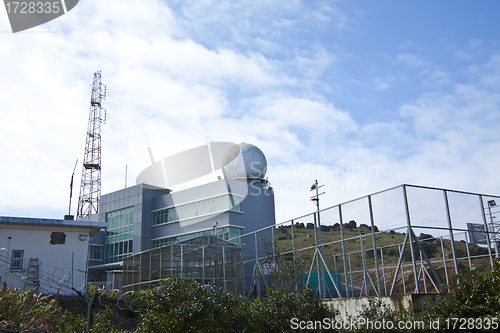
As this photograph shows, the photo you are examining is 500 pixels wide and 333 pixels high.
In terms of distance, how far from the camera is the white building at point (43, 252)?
21.6m

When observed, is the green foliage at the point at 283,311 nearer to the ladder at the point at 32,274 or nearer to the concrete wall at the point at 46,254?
the concrete wall at the point at 46,254

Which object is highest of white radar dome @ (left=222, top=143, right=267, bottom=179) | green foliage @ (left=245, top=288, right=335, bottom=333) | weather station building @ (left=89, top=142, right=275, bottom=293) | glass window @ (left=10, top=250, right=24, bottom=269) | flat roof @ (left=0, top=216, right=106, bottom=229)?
white radar dome @ (left=222, top=143, right=267, bottom=179)

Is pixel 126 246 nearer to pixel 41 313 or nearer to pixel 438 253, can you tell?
pixel 438 253

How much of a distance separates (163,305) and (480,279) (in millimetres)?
6642

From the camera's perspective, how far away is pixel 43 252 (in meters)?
22.7

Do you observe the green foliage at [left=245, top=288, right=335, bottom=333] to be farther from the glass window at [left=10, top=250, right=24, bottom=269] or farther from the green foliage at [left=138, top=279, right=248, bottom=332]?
the glass window at [left=10, top=250, right=24, bottom=269]

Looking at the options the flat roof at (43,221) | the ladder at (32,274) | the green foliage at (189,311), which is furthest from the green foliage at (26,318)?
the flat roof at (43,221)

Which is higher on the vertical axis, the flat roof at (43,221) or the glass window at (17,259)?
the flat roof at (43,221)

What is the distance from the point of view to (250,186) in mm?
41375

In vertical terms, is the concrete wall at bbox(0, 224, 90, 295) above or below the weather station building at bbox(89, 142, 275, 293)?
below

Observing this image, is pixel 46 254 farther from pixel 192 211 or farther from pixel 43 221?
pixel 192 211

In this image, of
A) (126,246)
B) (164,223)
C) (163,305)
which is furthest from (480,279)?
(126,246)

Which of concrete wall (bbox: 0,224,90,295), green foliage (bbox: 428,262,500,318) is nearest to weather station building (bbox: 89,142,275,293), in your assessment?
concrete wall (bbox: 0,224,90,295)

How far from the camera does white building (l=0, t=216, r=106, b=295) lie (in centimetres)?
2159
